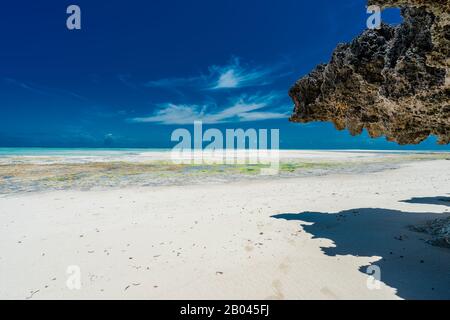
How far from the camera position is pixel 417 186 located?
21984 millimetres

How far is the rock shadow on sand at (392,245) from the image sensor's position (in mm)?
6996

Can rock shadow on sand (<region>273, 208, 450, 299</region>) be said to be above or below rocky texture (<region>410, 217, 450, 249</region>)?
below

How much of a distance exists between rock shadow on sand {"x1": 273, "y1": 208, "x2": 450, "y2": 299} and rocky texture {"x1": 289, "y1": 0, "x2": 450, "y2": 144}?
351cm

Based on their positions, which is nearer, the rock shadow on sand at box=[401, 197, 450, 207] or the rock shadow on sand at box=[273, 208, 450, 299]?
the rock shadow on sand at box=[273, 208, 450, 299]

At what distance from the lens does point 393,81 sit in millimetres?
8328

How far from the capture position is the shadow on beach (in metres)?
7.00

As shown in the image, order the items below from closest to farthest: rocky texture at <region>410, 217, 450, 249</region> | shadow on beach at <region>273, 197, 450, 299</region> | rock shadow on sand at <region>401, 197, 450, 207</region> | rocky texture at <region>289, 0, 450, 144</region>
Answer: rocky texture at <region>289, 0, 450, 144</region> → shadow on beach at <region>273, 197, 450, 299</region> → rocky texture at <region>410, 217, 450, 249</region> → rock shadow on sand at <region>401, 197, 450, 207</region>

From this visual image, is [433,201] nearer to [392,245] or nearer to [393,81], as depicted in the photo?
[392,245]

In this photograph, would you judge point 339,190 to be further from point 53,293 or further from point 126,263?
point 53,293

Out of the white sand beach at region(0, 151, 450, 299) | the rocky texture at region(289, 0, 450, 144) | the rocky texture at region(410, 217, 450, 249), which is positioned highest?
the rocky texture at region(289, 0, 450, 144)

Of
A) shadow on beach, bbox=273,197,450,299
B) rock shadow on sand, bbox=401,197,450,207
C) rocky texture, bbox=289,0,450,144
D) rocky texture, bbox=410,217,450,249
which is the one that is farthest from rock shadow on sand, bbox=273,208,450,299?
rocky texture, bbox=289,0,450,144

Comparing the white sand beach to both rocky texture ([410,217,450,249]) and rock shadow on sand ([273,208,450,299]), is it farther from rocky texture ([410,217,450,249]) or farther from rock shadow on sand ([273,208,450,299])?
rocky texture ([410,217,450,249])
